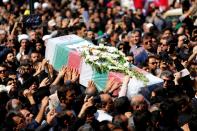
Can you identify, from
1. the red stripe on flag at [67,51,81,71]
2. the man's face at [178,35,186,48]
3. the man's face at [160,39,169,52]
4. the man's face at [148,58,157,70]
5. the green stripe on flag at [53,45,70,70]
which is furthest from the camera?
the man's face at [178,35,186,48]

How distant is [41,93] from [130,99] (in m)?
1.43

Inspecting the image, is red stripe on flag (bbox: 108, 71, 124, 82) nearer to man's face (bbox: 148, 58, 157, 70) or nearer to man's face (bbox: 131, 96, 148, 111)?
man's face (bbox: 131, 96, 148, 111)

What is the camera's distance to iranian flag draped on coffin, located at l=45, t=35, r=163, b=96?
959 centimetres

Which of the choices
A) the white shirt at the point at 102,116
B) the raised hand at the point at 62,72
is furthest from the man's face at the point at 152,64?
the white shirt at the point at 102,116

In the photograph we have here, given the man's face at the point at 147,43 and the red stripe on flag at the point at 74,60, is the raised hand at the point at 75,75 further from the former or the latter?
the man's face at the point at 147,43

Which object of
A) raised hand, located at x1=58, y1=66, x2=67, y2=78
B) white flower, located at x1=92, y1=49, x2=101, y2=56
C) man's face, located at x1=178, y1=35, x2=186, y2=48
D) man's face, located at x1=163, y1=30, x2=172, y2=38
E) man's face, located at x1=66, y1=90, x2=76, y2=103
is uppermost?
white flower, located at x1=92, y1=49, x2=101, y2=56

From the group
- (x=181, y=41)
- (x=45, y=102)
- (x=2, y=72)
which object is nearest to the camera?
(x=45, y=102)

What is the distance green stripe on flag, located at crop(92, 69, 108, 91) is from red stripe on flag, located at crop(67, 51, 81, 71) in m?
0.45

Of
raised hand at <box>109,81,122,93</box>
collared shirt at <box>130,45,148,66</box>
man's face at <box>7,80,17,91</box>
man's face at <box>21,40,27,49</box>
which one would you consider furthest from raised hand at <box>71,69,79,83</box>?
man's face at <box>21,40,27,49</box>

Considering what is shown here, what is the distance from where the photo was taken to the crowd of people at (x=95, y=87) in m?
8.06

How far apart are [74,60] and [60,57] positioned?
475 mm

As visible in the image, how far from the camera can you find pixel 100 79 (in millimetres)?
9883

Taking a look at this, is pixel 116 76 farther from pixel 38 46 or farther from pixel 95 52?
pixel 38 46

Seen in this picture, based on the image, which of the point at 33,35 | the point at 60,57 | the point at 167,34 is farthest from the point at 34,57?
the point at 167,34
